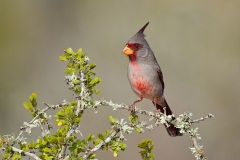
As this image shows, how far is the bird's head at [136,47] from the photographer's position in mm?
3687

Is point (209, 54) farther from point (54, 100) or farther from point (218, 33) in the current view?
point (54, 100)

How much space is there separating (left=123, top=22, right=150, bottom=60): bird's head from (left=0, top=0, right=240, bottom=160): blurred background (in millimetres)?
2820

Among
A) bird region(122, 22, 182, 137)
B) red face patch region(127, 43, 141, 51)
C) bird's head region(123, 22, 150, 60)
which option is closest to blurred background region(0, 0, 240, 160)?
bird region(122, 22, 182, 137)

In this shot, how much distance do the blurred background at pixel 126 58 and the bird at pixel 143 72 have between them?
2.70 meters

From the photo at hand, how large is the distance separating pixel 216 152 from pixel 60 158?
5185 millimetres

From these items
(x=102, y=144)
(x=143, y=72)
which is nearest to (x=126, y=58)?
(x=143, y=72)

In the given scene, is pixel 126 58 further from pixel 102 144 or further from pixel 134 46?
pixel 102 144

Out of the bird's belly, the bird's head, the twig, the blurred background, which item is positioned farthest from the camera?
the blurred background

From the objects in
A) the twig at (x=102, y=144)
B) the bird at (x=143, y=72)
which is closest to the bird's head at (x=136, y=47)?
the bird at (x=143, y=72)

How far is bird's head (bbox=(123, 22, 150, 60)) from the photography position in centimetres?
369

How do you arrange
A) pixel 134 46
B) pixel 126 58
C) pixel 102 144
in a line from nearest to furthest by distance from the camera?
pixel 102 144, pixel 134 46, pixel 126 58

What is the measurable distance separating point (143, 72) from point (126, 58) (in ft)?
13.8

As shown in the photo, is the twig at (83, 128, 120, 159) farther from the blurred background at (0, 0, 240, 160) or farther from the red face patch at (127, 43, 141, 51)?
the blurred background at (0, 0, 240, 160)

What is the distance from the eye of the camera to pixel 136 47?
3.79m
